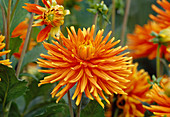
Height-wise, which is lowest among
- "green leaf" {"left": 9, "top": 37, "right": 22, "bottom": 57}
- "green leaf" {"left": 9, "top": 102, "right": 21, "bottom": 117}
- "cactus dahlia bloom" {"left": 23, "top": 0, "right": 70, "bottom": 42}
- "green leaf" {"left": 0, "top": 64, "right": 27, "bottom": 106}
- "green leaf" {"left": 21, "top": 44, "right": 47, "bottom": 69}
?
"green leaf" {"left": 9, "top": 102, "right": 21, "bottom": 117}

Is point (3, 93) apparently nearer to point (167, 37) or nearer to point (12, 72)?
point (12, 72)

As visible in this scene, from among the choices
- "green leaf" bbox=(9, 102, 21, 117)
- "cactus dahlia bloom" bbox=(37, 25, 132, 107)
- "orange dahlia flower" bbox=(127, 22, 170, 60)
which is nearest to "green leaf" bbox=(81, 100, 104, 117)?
"cactus dahlia bloom" bbox=(37, 25, 132, 107)

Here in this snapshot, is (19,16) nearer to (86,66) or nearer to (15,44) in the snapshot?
(15,44)

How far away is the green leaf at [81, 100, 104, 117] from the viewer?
1.25 feet

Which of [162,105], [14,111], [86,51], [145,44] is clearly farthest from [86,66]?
[145,44]

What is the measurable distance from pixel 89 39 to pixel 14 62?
16 cm

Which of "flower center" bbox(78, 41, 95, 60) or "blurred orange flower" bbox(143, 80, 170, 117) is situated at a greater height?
"flower center" bbox(78, 41, 95, 60)

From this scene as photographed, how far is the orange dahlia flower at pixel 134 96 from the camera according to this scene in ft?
1.62

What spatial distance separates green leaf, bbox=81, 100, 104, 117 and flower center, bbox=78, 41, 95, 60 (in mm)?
79

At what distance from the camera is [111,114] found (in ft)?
1.82

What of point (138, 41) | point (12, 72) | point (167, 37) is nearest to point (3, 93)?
point (12, 72)

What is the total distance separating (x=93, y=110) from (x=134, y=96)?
143 mm

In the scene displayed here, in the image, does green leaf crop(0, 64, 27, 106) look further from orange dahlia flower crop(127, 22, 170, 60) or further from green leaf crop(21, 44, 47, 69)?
orange dahlia flower crop(127, 22, 170, 60)

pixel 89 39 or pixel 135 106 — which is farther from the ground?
pixel 89 39
